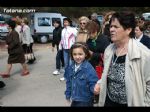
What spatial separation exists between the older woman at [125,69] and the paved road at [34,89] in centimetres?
369

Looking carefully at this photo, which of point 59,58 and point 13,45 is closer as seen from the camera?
point 13,45

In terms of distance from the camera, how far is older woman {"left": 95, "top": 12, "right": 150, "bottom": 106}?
378 cm

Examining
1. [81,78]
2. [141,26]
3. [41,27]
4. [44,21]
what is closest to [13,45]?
[141,26]

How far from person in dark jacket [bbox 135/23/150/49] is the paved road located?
6.32 ft

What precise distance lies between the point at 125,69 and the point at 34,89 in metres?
5.60

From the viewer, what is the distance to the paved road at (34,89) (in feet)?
25.9

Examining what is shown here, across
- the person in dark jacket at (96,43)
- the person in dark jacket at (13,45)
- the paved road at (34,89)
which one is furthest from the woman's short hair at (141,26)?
the person in dark jacket at (13,45)

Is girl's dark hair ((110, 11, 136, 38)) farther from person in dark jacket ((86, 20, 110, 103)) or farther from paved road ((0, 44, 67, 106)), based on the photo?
paved road ((0, 44, 67, 106))

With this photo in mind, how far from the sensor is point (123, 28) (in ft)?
12.9

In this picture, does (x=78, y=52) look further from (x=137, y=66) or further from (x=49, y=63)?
(x=49, y=63)

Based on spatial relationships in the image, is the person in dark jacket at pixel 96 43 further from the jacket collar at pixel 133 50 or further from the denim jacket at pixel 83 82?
the jacket collar at pixel 133 50

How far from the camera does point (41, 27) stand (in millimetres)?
22906

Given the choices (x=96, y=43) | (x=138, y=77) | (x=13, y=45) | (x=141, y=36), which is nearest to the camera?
(x=138, y=77)

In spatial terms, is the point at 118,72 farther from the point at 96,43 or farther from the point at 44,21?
the point at 44,21
